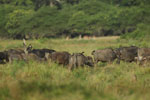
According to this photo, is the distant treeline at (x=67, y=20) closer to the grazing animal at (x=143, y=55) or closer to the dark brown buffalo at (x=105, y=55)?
the grazing animal at (x=143, y=55)

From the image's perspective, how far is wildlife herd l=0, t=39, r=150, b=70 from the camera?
40.0ft

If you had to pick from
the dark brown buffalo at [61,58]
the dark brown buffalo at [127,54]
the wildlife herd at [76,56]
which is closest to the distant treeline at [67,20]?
the dark brown buffalo at [127,54]

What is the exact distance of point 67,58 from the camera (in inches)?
485

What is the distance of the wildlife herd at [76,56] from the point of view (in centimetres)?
1218

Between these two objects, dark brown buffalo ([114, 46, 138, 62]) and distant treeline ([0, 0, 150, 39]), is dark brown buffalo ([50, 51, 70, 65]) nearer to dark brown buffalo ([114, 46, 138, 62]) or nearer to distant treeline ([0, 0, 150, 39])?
dark brown buffalo ([114, 46, 138, 62])

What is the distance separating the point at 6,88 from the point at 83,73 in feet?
15.9

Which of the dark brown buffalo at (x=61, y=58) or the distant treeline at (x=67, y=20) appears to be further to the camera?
the distant treeline at (x=67, y=20)

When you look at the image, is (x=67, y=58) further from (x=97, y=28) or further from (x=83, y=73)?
(x=97, y=28)

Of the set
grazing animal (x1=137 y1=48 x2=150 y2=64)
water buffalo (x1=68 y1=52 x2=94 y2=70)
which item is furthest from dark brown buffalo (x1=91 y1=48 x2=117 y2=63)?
water buffalo (x1=68 y1=52 x2=94 y2=70)

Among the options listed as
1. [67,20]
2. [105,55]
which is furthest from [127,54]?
[67,20]

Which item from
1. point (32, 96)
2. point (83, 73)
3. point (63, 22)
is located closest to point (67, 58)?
point (83, 73)

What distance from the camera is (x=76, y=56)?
12.1 m

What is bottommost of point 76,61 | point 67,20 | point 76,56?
point 67,20

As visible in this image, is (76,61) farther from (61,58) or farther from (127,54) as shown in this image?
(127,54)
